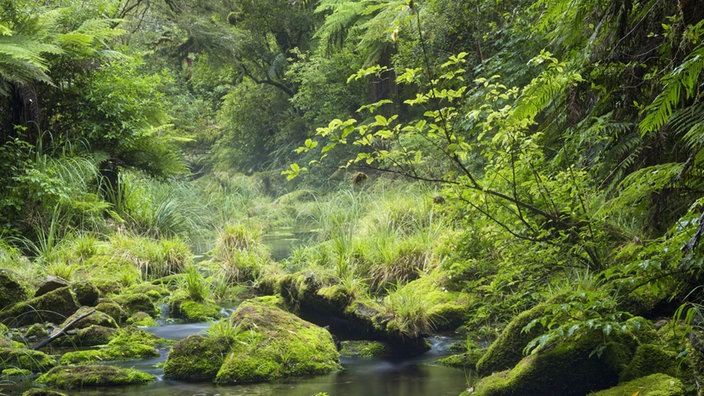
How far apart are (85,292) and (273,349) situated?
8.84 feet

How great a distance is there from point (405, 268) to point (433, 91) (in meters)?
4.90

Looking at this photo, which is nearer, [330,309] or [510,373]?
[510,373]

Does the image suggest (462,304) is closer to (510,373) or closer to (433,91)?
(510,373)

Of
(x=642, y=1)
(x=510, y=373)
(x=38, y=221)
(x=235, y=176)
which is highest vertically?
(x=235, y=176)

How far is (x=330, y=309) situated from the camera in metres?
7.20

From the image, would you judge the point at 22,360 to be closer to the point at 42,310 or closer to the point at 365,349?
the point at 42,310

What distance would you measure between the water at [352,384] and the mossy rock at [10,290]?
183cm

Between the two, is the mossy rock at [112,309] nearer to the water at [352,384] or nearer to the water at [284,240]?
the water at [352,384]

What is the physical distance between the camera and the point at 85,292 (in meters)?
7.32

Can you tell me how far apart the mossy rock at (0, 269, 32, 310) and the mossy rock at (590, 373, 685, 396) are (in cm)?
578

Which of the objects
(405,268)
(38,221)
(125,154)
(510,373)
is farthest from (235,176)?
(510,373)

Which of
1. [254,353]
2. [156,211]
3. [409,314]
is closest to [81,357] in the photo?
[254,353]

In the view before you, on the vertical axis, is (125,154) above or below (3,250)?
above

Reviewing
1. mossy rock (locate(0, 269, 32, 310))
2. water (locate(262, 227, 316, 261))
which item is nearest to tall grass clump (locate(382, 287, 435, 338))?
mossy rock (locate(0, 269, 32, 310))
